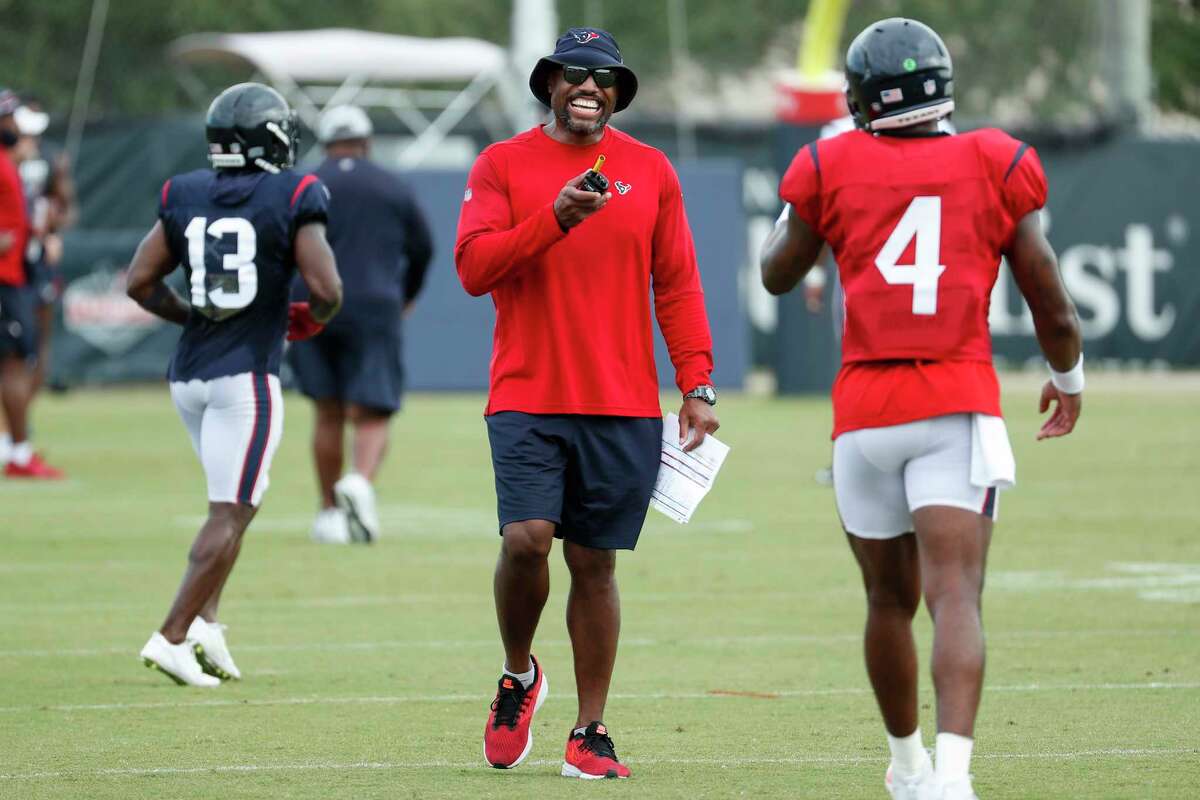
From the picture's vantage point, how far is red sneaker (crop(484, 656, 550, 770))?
6.74m

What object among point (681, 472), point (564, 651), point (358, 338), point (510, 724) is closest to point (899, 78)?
point (681, 472)

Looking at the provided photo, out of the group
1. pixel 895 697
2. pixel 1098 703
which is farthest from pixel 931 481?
pixel 1098 703

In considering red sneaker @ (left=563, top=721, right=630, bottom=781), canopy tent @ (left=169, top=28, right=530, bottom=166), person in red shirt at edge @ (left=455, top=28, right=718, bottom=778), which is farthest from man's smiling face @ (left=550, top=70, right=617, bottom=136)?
canopy tent @ (left=169, top=28, right=530, bottom=166)

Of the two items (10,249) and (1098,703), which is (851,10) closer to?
(10,249)

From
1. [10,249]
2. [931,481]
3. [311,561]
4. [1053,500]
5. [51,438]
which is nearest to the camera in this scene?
[931,481]

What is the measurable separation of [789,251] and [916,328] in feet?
1.37

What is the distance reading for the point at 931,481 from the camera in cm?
571

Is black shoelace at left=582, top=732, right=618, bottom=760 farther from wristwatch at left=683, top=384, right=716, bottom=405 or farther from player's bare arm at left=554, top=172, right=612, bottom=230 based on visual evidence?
player's bare arm at left=554, top=172, right=612, bottom=230

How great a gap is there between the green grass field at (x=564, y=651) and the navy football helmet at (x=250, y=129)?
1.84 metres

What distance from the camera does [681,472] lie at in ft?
22.5

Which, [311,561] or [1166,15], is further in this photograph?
[1166,15]

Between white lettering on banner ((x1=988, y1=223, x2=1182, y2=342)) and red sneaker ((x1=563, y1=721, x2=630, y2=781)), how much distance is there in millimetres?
21496

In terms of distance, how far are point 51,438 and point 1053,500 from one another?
9175mm

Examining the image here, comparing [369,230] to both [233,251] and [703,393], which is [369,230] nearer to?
[233,251]
